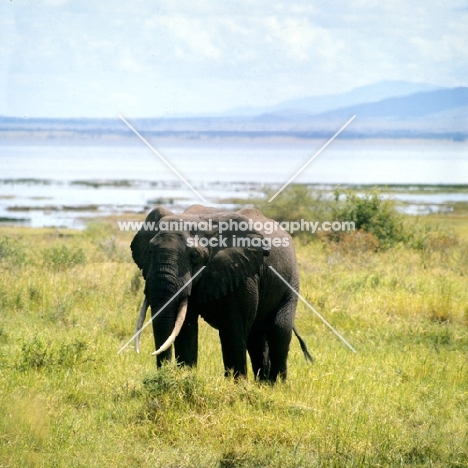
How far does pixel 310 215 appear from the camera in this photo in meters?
27.5

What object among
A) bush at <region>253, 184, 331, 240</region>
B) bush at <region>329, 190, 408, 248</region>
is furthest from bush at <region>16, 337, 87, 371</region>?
bush at <region>253, 184, 331, 240</region>

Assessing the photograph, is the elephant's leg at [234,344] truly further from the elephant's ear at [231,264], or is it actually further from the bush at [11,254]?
the bush at [11,254]

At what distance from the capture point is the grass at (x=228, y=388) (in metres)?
8.31

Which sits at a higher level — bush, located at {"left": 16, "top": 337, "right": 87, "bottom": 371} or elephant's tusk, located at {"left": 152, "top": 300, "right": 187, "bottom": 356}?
elephant's tusk, located at {"left": 152, "top": 300, "right": 187, "bottom": 356}

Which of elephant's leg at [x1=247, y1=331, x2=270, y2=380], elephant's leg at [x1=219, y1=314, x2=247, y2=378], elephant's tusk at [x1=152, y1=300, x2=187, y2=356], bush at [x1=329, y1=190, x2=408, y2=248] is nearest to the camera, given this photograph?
elephant's tusk at [x1=152, y1=300, x2=187, y2=356]

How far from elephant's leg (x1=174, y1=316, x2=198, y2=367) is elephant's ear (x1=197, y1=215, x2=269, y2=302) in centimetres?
35

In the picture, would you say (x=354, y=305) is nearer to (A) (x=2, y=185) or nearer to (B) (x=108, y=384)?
(B) (x=108, y=384)

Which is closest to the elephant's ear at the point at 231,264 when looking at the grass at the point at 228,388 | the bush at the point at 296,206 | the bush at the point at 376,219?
the grass at the point at 228,388

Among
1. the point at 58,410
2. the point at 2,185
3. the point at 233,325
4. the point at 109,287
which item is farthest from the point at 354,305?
the point at 2,185

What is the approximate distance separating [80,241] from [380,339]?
50.6 ft

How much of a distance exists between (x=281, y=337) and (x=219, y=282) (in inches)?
51.3

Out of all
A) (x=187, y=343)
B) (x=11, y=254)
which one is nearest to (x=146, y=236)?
(x=187, y=343)

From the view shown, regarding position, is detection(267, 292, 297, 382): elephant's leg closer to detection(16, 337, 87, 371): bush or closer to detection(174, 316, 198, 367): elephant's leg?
detection(174, 316, 198, 367): elephant's leg

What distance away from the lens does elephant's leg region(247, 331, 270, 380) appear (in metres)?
10.6
